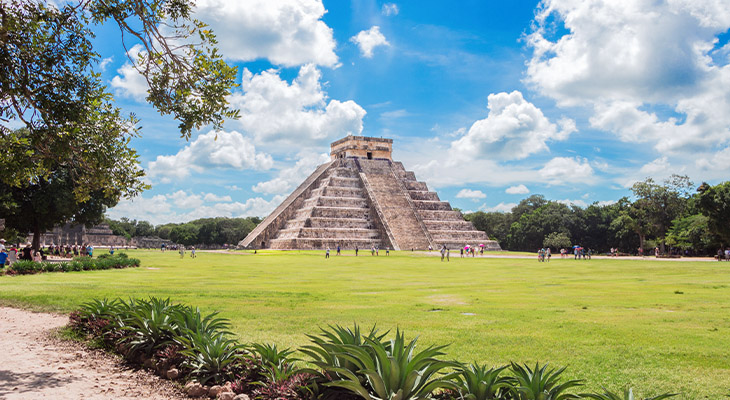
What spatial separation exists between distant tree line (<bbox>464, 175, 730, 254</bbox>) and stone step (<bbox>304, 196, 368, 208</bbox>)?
29.0m

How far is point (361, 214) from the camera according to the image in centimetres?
6106

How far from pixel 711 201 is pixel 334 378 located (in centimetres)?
4674

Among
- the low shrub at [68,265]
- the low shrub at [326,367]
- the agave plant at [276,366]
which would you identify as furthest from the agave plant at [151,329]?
the low shrub at [68,265]

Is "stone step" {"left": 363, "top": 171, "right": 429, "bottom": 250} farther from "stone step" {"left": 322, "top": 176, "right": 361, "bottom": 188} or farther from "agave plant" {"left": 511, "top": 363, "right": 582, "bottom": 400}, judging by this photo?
"agave plant" {"left": 511, "top": 363, "right": 582, "bottom": 400}

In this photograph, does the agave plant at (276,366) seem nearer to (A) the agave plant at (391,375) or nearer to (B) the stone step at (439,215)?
(A) the agave plant at (391,375)

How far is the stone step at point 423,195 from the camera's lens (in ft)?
228

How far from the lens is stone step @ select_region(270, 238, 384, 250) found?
5219 cm

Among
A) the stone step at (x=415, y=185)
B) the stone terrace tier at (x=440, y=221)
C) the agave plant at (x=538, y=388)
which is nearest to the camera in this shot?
the agave plant at (x=538, y=388)

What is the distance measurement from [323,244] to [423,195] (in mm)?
A: 21580

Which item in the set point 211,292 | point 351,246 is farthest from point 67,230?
point 211,292

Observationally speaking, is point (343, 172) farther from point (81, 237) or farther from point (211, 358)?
point (211, 358)

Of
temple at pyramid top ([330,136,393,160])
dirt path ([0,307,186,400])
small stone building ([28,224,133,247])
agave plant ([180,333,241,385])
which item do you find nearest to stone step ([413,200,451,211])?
temple at pyramid top ([330,136,393,160])

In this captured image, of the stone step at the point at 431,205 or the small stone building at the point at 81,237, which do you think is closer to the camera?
the stone step at the point at 431,205

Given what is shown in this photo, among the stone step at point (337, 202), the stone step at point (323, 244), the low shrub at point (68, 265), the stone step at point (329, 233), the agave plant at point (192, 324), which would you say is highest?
the stone step at point (337, 202)
